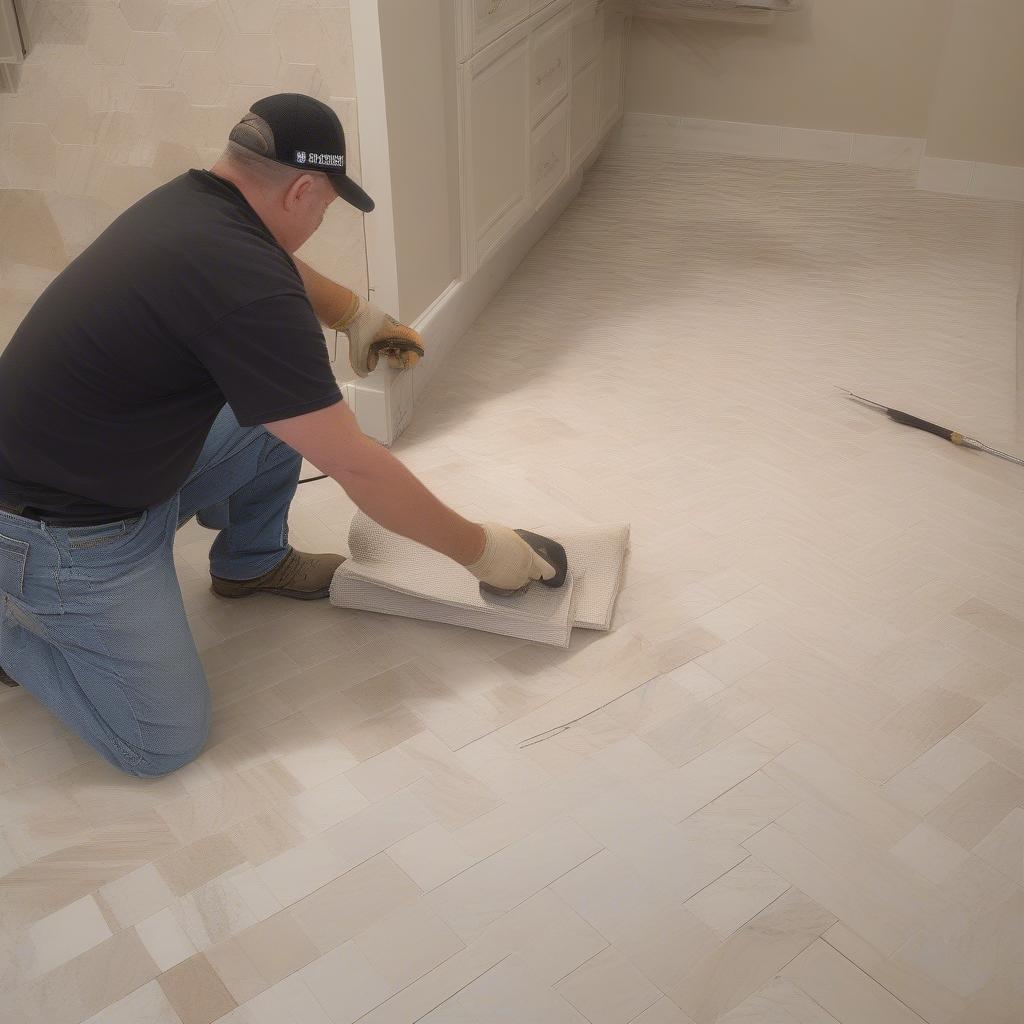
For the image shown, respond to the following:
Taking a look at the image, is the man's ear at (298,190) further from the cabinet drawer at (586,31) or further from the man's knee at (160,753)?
the cabinet drawer at (586,31)

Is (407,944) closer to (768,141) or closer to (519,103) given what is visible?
(519,103)

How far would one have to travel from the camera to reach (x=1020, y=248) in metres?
3.23

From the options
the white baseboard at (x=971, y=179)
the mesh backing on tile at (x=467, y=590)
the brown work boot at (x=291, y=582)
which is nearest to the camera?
the mesh backing on tile at (x=467, y=590)

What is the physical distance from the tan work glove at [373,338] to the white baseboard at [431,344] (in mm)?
174

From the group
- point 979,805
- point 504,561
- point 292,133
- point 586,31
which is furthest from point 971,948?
point 586,31

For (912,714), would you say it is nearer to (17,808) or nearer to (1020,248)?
(17,808)

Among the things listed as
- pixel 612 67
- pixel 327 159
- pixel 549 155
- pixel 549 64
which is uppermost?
pixel 327 159

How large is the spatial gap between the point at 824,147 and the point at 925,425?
1958 millimetres

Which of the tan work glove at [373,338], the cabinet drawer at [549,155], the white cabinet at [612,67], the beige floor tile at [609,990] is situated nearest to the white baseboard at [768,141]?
the white cabinet at [612,67]

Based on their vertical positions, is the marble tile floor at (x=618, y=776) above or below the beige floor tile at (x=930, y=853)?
above

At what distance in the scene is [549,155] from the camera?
2922mm

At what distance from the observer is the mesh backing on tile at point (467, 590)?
1671 mm

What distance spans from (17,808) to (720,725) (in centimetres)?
95

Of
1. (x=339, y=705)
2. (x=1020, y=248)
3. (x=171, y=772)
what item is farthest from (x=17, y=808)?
(x=1020, y=248)
